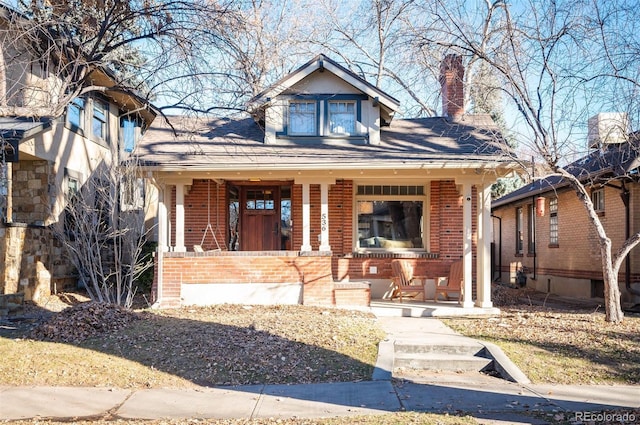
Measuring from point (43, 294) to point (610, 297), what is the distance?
11.9 meters

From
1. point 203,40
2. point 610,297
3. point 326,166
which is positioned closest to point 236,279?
point 326,166

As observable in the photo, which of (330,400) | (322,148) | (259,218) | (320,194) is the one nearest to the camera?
(330,400)

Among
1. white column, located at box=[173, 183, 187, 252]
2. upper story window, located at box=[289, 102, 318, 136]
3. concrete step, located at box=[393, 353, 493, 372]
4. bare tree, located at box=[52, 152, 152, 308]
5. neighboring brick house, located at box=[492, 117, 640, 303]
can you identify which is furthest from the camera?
upper story window, located at box=[289, 102, 318, 136]

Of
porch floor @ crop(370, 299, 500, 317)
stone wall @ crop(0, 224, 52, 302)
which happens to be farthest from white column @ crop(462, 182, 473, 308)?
stone wall @ crop(0, 224, 52, 302)

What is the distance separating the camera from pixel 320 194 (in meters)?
13.5

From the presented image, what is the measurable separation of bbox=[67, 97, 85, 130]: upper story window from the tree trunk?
13.0 m

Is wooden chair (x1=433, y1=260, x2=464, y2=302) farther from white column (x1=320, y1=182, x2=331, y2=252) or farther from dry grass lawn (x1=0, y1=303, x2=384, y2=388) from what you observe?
dry grass lawn (x1=0, y1=303, x2=384, y2=388)

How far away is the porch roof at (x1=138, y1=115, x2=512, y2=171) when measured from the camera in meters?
11.6

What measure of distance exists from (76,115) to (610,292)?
13824 millimetres

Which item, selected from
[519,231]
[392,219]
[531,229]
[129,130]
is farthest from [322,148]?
[519,231]

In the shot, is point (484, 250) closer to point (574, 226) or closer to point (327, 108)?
point (327, 108)

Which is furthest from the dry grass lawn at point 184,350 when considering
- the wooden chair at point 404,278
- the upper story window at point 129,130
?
the upper story window at point 129,130

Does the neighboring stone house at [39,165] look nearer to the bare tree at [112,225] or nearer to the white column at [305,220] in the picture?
the bare tree at [112,225]

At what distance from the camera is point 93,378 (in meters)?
6.70
